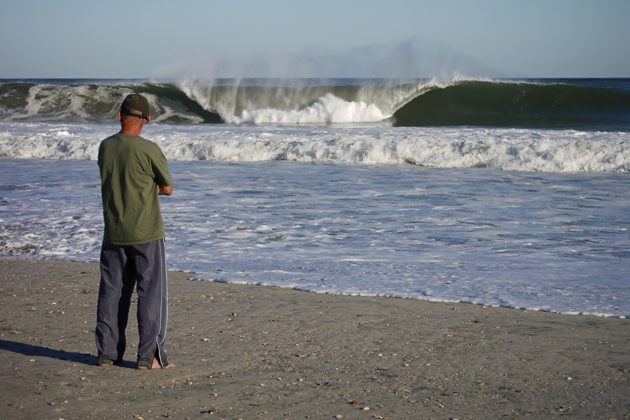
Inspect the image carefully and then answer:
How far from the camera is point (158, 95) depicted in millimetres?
30672

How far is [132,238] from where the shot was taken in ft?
9.32

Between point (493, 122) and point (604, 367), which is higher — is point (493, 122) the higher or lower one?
the higher one

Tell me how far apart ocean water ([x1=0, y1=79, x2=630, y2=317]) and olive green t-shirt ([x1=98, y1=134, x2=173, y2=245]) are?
183 cm

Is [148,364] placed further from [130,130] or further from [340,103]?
[340,103]

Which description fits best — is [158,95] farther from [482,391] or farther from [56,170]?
[482,391]

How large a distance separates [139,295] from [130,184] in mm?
554

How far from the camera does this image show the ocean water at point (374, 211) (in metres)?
4.76

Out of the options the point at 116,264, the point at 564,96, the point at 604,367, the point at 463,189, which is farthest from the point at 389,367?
the point at 564,96

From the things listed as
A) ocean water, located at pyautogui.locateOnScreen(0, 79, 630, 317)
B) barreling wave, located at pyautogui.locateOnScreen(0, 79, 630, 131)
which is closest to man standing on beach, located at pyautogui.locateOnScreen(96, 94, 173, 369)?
ocean water, located at pyautogui.locateOnScreen(0, 79, 630, 317)

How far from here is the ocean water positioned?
4757 millimetres

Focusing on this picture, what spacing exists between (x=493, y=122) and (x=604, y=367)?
78.5ft

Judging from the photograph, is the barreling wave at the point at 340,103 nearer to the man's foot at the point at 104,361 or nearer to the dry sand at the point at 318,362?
the dry sand at the point at 318,362

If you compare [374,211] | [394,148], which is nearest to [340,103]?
[394,148]

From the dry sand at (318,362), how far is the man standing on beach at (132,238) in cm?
15
